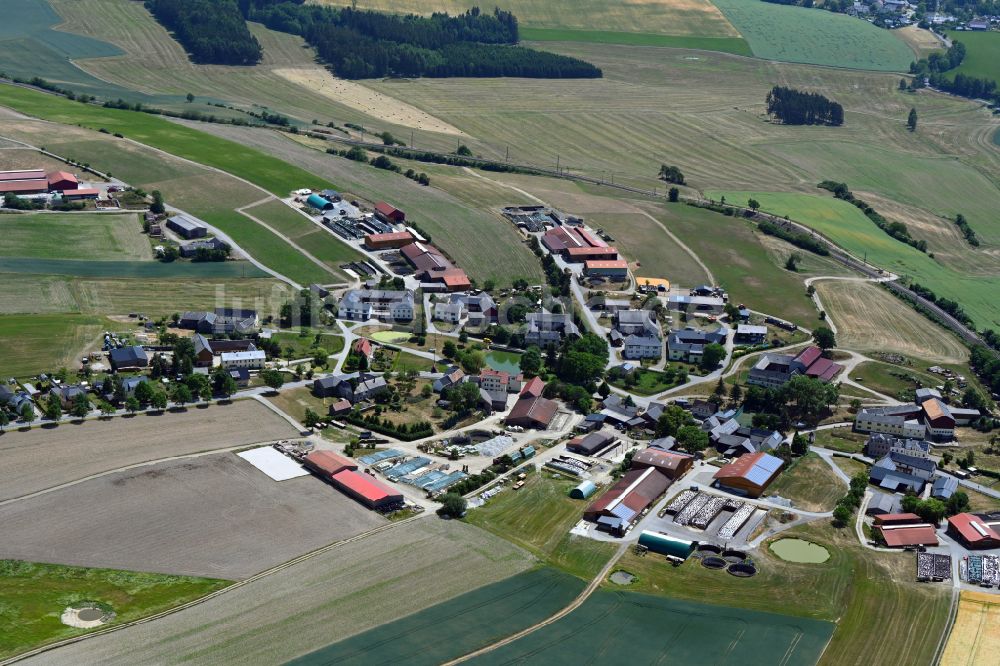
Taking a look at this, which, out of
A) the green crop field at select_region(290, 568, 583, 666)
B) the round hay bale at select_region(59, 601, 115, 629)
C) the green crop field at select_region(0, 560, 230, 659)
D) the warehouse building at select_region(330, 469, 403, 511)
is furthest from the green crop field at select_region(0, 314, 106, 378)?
the green crop field at select_region(290, 568, 583, 666)

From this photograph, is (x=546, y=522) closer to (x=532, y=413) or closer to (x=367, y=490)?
(x=367, y=490)

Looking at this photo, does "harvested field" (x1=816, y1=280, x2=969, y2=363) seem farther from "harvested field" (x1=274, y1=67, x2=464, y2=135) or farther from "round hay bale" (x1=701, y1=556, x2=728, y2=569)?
"harvested field" (x1=274, y1=67, x2=464, y2=135)

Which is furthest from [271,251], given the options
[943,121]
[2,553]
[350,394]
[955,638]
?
[943,121]

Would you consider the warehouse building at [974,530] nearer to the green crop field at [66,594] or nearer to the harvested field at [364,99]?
the green crop field at [66,594]

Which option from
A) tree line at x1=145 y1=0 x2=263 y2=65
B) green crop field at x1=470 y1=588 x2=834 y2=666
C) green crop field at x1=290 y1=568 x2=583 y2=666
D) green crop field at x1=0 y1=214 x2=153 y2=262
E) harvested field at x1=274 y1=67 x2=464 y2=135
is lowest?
green crop field at x1=290 y1=568 x2=583 y2=666

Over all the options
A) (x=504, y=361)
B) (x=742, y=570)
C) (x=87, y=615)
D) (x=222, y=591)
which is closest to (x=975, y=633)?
(x=742, y=570)

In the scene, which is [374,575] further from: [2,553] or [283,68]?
[283,68]
